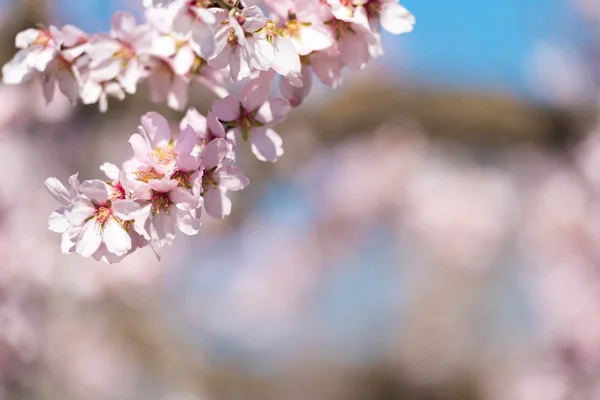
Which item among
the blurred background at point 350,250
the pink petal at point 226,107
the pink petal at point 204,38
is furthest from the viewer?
the blurred background at point 350,250

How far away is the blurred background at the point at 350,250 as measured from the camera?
1.83 meters

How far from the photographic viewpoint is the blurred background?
1.83m

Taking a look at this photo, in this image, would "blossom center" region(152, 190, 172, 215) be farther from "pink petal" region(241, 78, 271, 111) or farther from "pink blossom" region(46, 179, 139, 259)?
"pink petal" region(241, 78, 271, 111)

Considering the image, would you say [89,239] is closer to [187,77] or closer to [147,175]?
[147,175]

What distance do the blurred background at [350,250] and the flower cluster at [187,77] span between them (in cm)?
44

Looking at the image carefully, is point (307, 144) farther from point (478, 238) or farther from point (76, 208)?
point (76, 208)

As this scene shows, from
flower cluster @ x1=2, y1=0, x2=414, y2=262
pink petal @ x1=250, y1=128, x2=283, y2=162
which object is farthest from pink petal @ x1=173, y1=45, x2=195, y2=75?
pink petal @ x1=250, y1=128, x2=283, y2=162

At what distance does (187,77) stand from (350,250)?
2.80 metres

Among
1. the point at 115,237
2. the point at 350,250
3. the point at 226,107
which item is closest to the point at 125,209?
the point at 115,237

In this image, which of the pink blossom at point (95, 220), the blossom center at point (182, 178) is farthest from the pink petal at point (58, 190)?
the blossom center at point (182, 178)

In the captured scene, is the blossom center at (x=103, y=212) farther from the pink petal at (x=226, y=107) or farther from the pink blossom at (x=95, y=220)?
the pink petal at (x=226, y=107)

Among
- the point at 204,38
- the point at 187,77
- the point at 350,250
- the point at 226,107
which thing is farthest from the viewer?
the point at 350,250

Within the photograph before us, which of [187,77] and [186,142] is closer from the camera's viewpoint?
[186,142]

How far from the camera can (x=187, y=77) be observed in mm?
796
